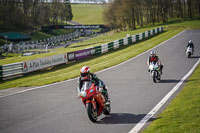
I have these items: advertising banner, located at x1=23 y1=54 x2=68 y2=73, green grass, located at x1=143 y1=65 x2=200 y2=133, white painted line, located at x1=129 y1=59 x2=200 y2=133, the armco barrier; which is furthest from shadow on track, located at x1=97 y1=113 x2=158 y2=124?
advertising banner, located at x1=23 y1=54 x2=68 y2=73

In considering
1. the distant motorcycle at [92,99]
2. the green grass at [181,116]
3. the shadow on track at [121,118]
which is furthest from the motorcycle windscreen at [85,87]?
the green grass at [181,116]

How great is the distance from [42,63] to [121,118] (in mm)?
18288

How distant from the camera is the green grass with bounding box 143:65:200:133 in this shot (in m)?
7.56

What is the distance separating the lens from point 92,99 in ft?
29.3

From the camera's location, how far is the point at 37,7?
359 ft

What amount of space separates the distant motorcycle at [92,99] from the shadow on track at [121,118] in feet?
1.24

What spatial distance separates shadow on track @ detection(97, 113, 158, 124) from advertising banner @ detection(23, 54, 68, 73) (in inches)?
646

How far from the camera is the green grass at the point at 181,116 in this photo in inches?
298

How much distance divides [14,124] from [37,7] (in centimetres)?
10570

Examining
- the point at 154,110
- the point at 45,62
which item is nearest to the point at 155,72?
the point at 154,110

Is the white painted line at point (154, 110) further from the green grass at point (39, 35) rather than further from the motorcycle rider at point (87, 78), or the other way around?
the green grass at point (39, 35)

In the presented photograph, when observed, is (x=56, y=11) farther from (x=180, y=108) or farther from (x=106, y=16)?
(x=180, y=108)

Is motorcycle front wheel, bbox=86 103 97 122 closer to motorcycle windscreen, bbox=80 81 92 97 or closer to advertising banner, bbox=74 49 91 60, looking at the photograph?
motorcycle windscreen, bbox=80 81 92 97

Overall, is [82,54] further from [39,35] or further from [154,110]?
[39,35]
